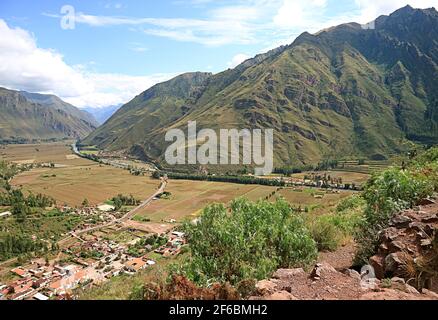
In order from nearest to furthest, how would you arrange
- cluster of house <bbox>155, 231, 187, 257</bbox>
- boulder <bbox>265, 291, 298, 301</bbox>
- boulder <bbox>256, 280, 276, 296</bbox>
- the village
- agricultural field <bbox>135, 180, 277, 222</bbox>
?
boulder <bbox>265, 291, 298, 301</bbox> → boulder <bbox>256, 280, 276, 296</bbox> → the village → cluster of house <bbox>155, 231, 187, 257</bbox> → agricultural field <bbox>135, 180, 277, 222</bbox>

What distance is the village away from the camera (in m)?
45.9

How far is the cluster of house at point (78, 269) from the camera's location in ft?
148

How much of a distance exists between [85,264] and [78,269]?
2.39m

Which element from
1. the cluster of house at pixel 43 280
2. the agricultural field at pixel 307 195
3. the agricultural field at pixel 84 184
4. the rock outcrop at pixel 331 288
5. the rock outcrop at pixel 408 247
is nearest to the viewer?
the rock outcrop at pixel 331 288

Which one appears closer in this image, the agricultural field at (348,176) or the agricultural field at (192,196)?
the agricultural field at (192,196)

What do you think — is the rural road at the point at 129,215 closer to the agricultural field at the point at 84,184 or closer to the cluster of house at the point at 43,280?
the agricultural field at the point at 84,184

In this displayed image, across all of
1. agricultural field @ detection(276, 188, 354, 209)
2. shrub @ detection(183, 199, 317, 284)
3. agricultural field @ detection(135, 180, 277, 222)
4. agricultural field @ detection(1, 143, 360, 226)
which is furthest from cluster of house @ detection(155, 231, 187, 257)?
shrub @ detection(183, 199, 317, 284)

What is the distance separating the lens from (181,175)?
15488 cm

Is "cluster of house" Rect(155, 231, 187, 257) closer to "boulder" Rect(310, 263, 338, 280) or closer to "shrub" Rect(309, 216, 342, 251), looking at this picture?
"shrub" Rect(309, 216, 342, 251)

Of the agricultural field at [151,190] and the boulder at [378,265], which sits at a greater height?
the boulder at [378,265]

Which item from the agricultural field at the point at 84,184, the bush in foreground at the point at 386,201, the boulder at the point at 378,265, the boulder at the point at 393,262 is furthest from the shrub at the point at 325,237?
the agricultural field at the point at 84,184

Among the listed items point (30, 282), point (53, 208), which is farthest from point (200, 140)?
point (30, 282)

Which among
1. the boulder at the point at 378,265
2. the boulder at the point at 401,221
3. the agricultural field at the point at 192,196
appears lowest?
the agricultural field at the point at 192,196
